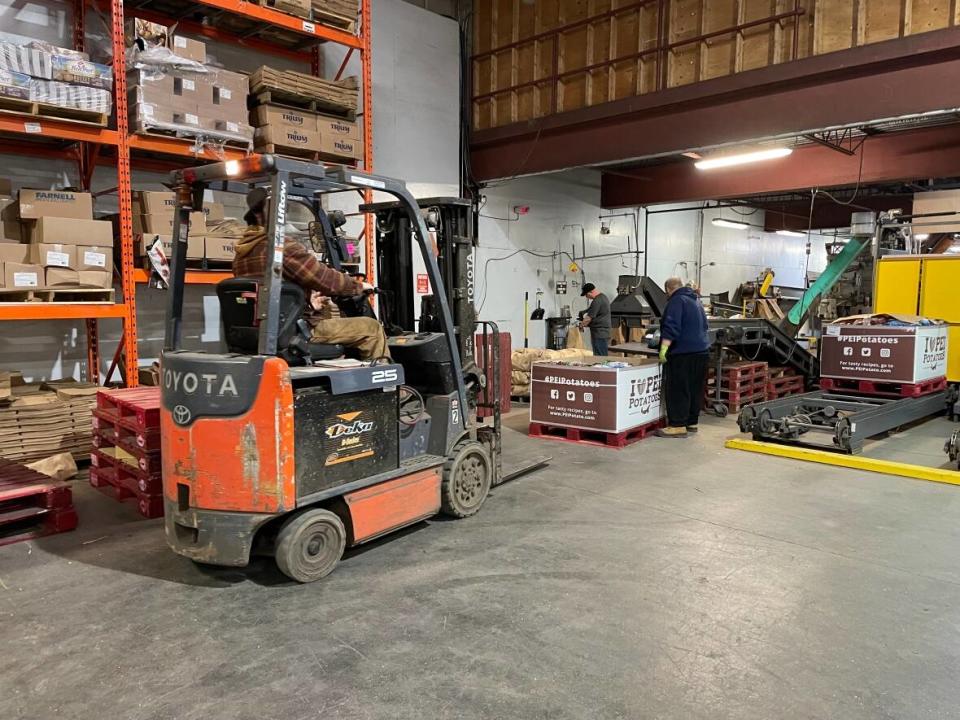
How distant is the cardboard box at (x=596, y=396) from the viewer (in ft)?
25.5

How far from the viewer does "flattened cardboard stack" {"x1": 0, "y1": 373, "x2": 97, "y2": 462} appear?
6340 mm

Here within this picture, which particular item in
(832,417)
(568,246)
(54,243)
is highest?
(568,246)

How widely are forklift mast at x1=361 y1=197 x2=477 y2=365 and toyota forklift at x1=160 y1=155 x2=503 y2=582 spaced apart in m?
0.65

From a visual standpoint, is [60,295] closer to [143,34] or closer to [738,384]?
[143,34]

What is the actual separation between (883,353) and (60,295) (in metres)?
10.2

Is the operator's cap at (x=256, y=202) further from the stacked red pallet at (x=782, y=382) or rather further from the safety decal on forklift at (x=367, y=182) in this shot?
the stacked red pallet at (x=782, y=382)

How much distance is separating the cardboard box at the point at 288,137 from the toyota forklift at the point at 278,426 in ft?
10.6

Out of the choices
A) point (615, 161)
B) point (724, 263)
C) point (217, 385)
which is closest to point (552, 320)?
point (615, 161)

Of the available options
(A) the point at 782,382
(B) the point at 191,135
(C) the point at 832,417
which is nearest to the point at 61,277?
(B) the point at 191,135

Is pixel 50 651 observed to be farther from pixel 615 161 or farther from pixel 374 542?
pixel 615 161

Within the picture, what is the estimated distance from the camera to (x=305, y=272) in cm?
415

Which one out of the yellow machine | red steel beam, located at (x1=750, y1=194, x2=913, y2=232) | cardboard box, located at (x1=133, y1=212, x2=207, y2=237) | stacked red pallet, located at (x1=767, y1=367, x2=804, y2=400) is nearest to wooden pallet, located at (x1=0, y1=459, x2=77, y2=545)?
cardboard box, located at (x1=133, y1=212, x2=207, y2=237)

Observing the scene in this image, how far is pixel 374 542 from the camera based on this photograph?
488cm

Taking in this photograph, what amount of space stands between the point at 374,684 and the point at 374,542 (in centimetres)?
187
